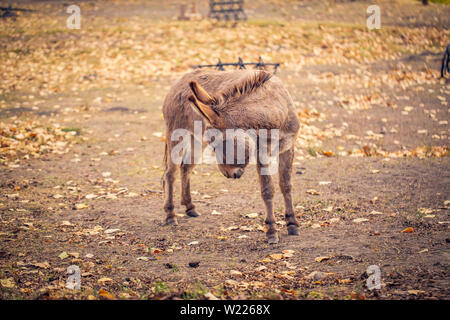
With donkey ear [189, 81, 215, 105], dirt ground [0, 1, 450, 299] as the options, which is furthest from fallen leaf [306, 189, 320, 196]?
donkey ear [189, 81, 215, 105]

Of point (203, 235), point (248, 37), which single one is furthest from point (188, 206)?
point (248, 37)

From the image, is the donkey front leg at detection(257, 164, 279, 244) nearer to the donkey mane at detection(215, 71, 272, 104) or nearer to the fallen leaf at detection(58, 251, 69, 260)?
the donkey mane at detection(215, 71, 272, 104)

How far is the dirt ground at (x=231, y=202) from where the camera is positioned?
4.24 metres

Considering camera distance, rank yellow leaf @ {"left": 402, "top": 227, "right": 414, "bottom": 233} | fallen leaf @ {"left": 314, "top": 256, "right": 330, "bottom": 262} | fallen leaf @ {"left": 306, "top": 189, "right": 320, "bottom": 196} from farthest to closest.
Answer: fallen leaf @ {"left": 306, "top": 189, "right": 320, "bottom": 196} < yellow leaf @ {"left": 402, "top": 227, "right": 414, "bottom": 233} < fallen leaf @ {"left": 314, "top": 256, "right": 330, "bottom": 262}

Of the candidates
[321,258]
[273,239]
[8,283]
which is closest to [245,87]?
[273,239]

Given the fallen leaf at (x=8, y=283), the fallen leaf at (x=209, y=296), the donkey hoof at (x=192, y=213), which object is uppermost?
the fallen leaf at (x=209, y=296)

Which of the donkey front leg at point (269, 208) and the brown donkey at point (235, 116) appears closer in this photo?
the brown donkey at point (235, 116)

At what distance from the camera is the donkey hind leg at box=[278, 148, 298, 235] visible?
5.47 m

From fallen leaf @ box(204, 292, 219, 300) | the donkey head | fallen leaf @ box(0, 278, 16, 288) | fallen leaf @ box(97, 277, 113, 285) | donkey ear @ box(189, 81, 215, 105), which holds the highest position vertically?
donkey ear @ box(189, 81, 215, 105)

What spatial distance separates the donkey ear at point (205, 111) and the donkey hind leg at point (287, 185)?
A: 1.64 metres

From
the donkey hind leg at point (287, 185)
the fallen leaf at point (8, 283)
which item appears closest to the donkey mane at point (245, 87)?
the donkey hind leg at point (287, 185)

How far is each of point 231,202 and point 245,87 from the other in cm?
262

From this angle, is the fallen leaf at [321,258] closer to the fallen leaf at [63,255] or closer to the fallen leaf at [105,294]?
the fallen leaf at [105,294]

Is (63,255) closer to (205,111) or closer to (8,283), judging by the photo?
(8,283)
